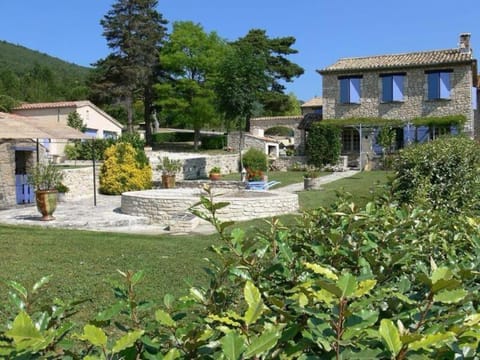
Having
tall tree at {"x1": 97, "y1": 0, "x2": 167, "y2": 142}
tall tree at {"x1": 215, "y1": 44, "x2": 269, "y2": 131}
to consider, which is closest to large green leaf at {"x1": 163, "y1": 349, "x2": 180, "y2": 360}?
tall tree at {"x1": 215, "y1": 44, "x2": 269, "y2": 131}

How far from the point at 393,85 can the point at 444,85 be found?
307cm

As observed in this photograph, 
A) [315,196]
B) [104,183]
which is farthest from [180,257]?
[104,183]

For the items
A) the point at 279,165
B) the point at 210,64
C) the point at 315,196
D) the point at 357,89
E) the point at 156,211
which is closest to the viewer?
the point at 156,211

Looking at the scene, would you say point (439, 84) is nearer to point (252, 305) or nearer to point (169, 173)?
point (169, 173)

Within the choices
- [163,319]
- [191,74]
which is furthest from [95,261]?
[191,74]

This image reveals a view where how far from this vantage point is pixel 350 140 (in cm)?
3519

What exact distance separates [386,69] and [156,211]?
24.4 metres

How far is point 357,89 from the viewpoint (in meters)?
34.2

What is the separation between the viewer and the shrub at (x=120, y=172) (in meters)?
19.6

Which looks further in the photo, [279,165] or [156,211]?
[279,165]

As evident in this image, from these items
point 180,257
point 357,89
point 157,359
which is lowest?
point 180,257

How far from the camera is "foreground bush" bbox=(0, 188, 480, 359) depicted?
4.05 feet

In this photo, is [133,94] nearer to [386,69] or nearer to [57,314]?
[386,69]

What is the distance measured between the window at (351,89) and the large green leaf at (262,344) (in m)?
34.4
